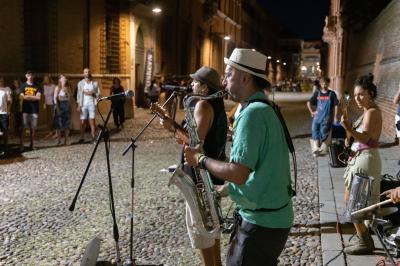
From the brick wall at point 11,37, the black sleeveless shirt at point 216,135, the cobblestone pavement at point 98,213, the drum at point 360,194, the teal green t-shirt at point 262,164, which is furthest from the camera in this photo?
the brick wall at point 11,37

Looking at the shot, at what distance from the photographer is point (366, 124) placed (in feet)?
17.1

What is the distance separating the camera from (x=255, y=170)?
9.39 feet

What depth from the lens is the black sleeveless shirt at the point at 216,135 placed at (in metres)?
4.39

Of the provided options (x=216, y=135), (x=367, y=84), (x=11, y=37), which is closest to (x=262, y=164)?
(x=216, y=135)

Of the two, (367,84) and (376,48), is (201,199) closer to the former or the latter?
(367,84)

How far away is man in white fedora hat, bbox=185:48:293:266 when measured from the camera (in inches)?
109

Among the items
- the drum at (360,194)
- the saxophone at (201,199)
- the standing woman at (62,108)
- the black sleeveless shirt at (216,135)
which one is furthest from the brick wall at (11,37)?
the drum at (360,194)

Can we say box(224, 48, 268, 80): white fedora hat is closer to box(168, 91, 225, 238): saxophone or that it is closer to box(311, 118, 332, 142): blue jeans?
box(168, 91, 225, 238): saxophone

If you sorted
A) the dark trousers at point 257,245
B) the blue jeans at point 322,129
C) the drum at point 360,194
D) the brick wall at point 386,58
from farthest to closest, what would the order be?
the brick wall at point 386,58
the blue jeans at point 322,129
the drum at point 360,194
the dark trousers at point 257,245

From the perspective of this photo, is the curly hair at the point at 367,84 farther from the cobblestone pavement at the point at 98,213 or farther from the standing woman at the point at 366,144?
the cobblestone pavement at the point at 98,213

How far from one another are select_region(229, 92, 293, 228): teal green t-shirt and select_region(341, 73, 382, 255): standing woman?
2.46 meters

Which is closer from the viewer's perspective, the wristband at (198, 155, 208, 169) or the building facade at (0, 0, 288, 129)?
the wristband at (198, 155, 208, 169)

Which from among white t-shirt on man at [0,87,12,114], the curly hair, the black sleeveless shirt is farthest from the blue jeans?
the black sleeveless shirt

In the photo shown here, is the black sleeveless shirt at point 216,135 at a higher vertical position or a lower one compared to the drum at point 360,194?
higher
